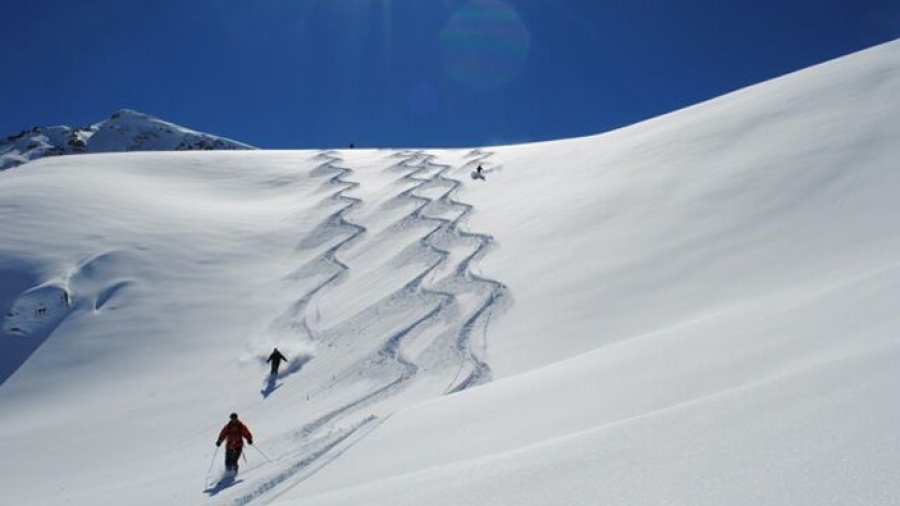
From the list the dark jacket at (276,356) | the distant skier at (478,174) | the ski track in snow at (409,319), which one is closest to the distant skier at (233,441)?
the ski track in snow at (409,319)

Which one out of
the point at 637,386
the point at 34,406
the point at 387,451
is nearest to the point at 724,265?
the point at 637,386

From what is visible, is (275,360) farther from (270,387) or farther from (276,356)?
(270,387)

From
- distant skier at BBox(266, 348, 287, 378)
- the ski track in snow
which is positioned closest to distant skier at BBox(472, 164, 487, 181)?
the ski track in snow

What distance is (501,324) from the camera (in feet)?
52.3

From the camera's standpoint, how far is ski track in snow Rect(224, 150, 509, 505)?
10.3 metres

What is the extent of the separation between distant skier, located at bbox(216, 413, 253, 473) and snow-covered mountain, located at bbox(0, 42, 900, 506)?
392 millimetres

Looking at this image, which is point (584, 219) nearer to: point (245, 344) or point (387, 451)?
point (245, 344)

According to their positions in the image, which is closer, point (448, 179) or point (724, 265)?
point (724, 265)

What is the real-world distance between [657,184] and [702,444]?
61.8 ft

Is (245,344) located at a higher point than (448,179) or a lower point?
lower

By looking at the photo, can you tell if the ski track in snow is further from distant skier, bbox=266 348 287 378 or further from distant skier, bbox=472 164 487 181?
distant skier, bbox=266 348 287 378

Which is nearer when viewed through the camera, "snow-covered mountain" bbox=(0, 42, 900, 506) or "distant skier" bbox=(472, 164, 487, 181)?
"snow-covered mountain" bbox=(0, 42, 900, 506)

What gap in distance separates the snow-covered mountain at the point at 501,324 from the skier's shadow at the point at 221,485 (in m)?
0.11

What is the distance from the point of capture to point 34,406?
1728cm
